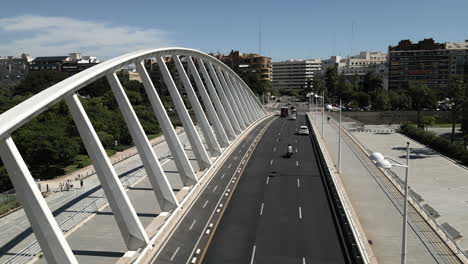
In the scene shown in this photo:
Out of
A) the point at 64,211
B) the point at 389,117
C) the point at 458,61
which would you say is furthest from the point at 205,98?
the point at 458,61

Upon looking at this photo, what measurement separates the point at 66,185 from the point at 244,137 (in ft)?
98.8

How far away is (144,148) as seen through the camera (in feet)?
71.9

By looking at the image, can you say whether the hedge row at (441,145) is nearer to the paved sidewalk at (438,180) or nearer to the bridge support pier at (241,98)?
the paved sidewalk at (438,180)

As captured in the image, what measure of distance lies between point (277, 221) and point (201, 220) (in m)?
4.74

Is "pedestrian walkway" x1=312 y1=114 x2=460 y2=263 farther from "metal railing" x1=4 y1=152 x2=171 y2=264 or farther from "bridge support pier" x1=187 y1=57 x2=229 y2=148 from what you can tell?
"metal railing" x1=4 y1=152 x2=171 y2=264

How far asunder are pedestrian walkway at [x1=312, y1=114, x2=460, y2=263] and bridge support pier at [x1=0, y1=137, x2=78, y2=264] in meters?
14.4

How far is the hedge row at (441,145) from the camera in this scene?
5069 cm

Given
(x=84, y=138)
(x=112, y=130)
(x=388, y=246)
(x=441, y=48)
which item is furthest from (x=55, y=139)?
(x=441, y=48)

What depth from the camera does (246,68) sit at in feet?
583

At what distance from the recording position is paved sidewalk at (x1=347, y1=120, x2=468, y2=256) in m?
28.2

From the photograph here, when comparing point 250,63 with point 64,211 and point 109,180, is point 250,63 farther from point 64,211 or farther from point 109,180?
point 109,180

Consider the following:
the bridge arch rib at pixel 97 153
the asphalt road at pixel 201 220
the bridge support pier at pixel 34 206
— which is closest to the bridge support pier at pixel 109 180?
the bridge arch rib at pixel 97 153

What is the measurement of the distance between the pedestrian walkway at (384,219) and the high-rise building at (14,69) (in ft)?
590

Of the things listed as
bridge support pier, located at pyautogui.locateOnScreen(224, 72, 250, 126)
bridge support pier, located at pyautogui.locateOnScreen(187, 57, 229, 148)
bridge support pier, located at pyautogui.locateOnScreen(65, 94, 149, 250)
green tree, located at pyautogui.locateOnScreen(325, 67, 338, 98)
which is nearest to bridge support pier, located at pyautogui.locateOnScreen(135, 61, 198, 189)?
bridge support pier, located at pyautogui.locateOnScreen(65, 94, 149, 250)
